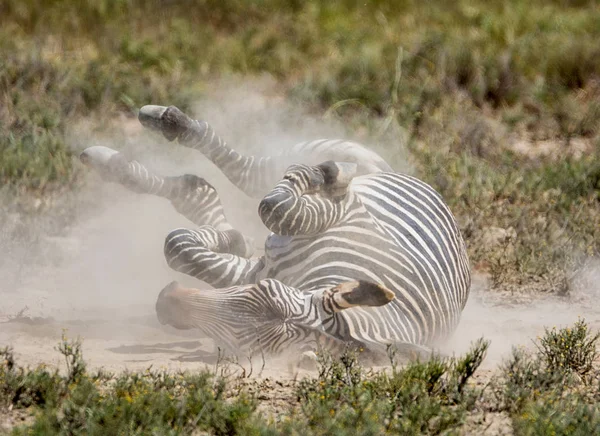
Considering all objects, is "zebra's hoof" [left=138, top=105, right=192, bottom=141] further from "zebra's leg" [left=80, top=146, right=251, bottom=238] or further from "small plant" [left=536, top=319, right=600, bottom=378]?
"small plant" [left=536, top=319, right=600, bottom=378]

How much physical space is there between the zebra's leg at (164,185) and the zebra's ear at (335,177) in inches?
31.7

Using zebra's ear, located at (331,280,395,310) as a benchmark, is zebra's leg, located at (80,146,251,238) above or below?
above

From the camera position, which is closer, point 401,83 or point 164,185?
point 164,185

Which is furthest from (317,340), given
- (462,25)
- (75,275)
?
(462,25)

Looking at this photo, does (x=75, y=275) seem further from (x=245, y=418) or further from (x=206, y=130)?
(x=245, y=418)

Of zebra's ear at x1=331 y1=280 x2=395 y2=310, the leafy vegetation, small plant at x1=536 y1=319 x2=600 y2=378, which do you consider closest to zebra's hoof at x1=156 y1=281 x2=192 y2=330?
zebra's ear at x1=331 y1=280 x2=395 y2=310

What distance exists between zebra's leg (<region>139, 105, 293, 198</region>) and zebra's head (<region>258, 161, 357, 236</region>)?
2.08ft

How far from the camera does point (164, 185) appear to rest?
18.8 ft

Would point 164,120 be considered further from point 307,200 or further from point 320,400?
point 320,400

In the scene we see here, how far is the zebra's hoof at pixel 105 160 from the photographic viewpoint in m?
5.61

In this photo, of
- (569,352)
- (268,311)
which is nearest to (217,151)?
(268,311)

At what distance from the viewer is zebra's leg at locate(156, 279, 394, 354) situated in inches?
170

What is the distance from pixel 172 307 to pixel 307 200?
2.45ft

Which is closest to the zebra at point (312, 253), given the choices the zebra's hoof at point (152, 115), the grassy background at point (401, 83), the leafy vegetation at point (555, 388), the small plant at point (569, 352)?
the zebra's hoof at point (152, 115)
